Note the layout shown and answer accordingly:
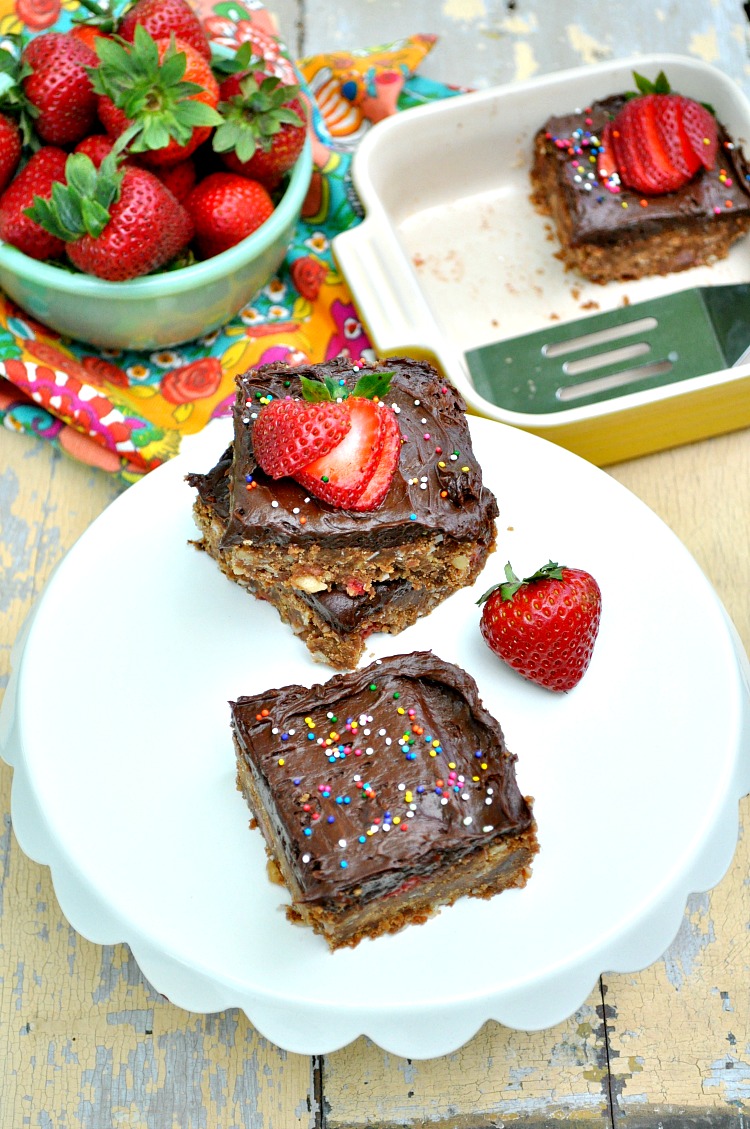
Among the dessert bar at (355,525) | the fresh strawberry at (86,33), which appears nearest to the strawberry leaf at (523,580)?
the dessert bar at (355,525)

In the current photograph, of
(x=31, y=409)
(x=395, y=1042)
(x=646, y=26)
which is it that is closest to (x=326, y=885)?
(x=395, y=1042)

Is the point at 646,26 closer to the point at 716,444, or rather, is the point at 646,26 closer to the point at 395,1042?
the point at 716,444

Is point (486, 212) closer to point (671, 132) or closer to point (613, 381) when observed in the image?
point (671, 132)

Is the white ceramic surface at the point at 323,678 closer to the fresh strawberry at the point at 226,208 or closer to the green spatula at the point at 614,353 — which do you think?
the green spatula at the point at 614,353

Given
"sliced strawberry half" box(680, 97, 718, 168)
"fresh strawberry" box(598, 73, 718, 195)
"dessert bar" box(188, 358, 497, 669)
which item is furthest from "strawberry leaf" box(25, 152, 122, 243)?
"sliced strawberry half" box(680, 97, 718, 168)

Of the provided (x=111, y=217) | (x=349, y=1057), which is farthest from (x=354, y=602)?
(x=111, y=217)
